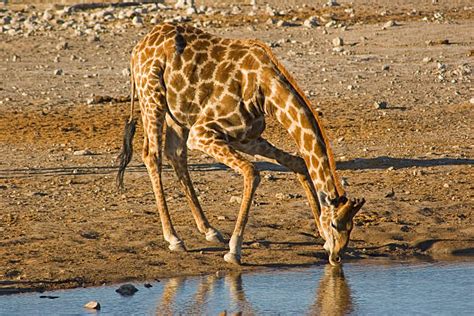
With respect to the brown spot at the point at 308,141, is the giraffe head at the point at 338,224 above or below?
below

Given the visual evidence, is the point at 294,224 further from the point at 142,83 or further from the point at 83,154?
the point at 83,154

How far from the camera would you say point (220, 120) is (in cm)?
1052

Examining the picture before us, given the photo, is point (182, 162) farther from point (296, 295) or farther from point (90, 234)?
point (296, 295)

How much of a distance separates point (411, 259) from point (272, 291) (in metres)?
1.64

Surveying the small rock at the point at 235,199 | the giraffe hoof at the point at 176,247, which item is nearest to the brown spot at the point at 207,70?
the giraffe hoof at the point at 176,247

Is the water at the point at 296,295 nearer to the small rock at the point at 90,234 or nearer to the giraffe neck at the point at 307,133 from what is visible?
the giraffe neck at the point at 307,133

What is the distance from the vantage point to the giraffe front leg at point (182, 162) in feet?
35.9

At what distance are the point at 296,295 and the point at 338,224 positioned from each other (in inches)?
25.1

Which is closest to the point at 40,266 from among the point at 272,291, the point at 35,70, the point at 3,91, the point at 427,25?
the point at 272,291

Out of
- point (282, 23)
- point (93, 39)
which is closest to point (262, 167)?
point (93, 39)

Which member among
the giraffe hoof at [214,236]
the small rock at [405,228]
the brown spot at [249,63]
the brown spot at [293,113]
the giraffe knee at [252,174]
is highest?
the brown spot at [249,63]

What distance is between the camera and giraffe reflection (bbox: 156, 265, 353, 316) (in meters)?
9.20

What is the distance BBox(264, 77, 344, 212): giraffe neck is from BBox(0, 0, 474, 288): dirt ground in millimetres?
869

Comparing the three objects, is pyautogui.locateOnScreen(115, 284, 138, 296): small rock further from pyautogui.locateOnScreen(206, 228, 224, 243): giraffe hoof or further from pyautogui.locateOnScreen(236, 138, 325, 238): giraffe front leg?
pyautogui.locateOnScreen(236, 138, 325, 238): giraffe front leg
